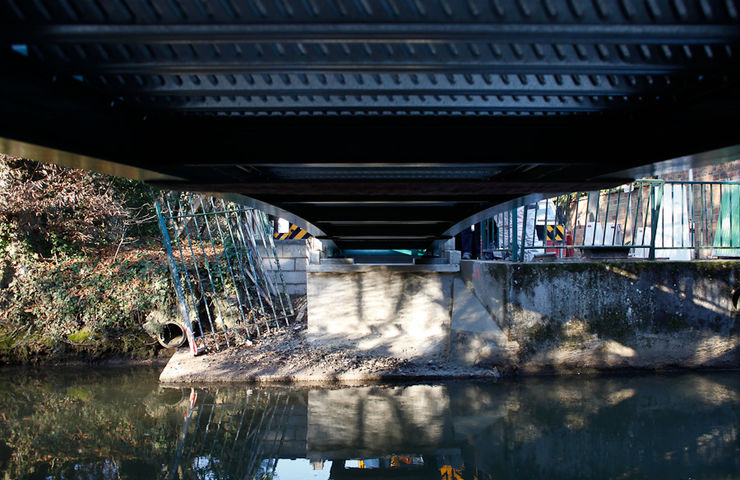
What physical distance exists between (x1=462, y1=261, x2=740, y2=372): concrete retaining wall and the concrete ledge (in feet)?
2.99

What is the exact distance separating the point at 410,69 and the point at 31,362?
27.8ft

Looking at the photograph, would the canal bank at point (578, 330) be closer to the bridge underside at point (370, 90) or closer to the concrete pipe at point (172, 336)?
the concrete pipe at point (172, 336)

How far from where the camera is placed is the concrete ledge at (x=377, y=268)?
289 inches

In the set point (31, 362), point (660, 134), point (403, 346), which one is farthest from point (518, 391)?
point (31, 362)

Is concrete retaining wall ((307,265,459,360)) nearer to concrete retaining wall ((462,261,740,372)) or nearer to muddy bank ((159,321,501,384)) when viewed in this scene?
muddy bank ((159,321,501,384))

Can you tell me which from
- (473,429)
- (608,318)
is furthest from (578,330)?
(473,429)

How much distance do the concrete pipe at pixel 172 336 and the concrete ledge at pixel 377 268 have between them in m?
2.46

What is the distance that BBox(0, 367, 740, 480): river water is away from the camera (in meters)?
4.45

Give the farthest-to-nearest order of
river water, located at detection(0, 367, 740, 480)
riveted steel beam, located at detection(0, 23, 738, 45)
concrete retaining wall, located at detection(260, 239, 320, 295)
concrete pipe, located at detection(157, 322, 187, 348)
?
concrete retaining wall, located at detection(260, 239, 320, 295) < concrete pipe, located at detection(157, 322, 187, 348) < river water, located at detection(0, 367, 740, 480) < riveted steel beam, located at detection(0, 23, 738, 45)

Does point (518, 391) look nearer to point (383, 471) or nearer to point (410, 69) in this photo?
point (383, 471)

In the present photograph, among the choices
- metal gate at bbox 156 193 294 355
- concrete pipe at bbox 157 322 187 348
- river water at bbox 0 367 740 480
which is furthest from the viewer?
concrete pipe at bbox 157 322 187 348

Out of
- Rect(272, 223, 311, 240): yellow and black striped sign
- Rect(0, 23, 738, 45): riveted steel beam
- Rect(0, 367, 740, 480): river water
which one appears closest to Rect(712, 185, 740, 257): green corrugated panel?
Rect(0, 367, 740, 480): river water

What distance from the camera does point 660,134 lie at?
2.40m

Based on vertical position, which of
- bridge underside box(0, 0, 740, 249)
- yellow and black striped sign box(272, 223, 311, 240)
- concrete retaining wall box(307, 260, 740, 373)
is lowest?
concrete retaining wall box(307, 260, 740, 373)
